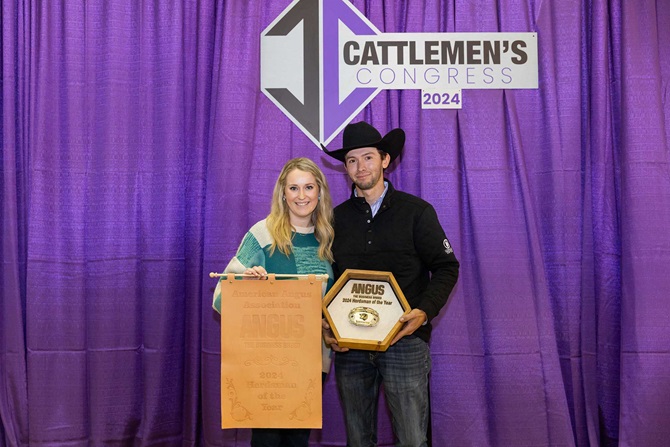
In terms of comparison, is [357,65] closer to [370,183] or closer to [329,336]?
[370,183]

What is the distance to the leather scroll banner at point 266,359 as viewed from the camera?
2059mm

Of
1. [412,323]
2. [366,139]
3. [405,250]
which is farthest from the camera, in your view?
Answer: [366,139]

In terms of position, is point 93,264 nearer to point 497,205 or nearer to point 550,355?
point 497,205

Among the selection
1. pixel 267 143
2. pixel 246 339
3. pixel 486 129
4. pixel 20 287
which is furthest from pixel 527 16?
pixel 20 287

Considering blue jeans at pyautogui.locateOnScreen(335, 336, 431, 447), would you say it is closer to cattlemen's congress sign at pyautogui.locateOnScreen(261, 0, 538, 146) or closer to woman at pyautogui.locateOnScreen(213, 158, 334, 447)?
woman at pyautogui.locateOnScreen(213, 158, 334, 447)

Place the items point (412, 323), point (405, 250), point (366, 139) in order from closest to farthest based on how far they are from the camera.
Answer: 1. point (412, 323)
2. point (405, 250)
3. point (366, 139)

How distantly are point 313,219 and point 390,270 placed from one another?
373 mm

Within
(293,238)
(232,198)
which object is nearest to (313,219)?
(293,238)

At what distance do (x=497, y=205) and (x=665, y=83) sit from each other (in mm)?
1120

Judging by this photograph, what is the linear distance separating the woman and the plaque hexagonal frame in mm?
119

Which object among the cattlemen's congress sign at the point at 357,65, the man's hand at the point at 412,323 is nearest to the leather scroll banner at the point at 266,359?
the man's hand at the point at 412,323

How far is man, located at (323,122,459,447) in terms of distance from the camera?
82.3 inches

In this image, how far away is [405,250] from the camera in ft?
7.02

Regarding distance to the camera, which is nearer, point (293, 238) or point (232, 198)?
point (293, 238)
